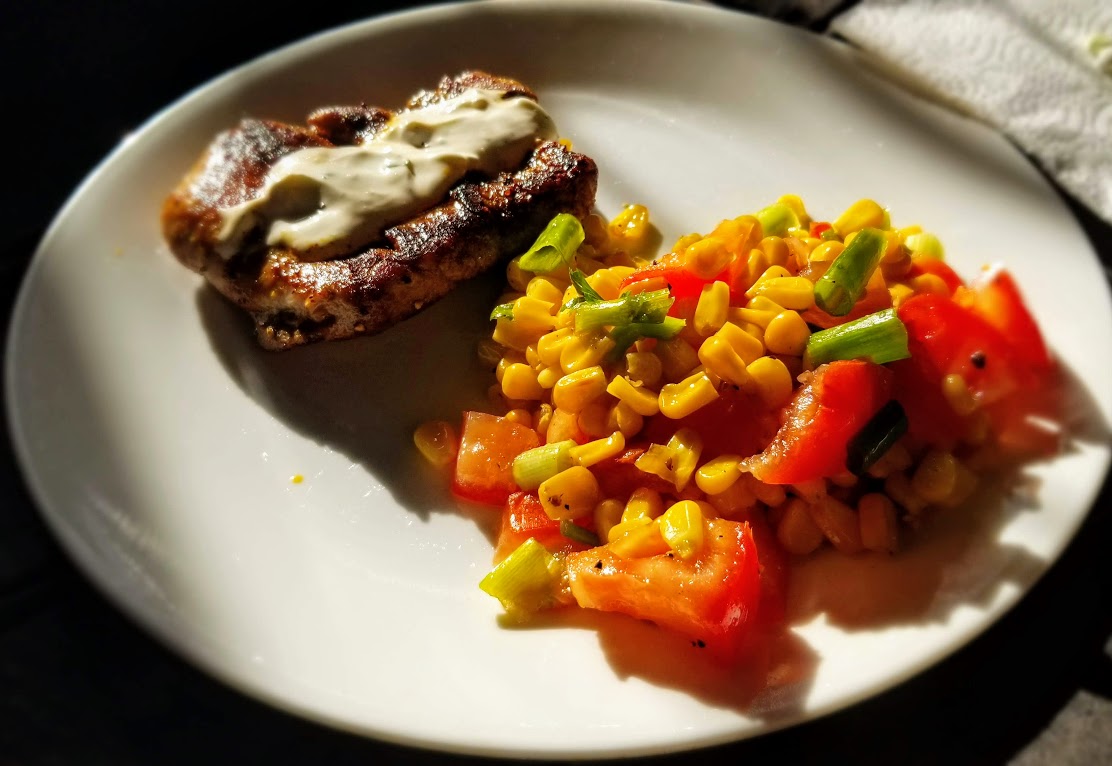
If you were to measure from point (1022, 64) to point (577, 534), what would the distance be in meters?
2.41

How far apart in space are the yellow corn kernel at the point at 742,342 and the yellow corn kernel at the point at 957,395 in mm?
503

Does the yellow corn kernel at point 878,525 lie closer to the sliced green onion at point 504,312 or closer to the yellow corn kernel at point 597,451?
the yellow corn kernel at point 597,451

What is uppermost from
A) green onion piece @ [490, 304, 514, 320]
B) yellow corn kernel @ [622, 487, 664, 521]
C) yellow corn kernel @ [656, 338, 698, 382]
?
yellow corn kernel @ [656, 338, 698, 382]

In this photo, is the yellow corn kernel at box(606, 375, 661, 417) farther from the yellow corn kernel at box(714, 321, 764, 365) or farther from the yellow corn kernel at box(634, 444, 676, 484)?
the yellow corn kernel at box(714, 321, 764, 365)

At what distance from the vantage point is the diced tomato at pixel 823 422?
2.05 meters

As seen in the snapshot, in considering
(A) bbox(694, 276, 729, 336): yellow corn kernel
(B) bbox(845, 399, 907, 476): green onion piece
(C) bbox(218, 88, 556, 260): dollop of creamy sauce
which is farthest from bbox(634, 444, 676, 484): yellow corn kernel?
(C) bbox(218, 88, 556, 260): dollop of creamy sauce

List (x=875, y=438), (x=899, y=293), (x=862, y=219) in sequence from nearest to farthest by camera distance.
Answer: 1. (x=875, y=438)
2. (x=899, y=293)
3. (x=862, y=219)

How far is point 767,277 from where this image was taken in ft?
7.66

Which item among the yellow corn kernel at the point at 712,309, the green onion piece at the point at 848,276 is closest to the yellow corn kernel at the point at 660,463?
the yellow corn kernel at the point at 712,309

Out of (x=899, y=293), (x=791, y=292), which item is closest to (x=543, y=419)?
(x=791, y=292)

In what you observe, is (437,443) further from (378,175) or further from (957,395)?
(957,395)

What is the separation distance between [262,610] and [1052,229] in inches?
100

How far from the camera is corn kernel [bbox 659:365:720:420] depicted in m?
2.15

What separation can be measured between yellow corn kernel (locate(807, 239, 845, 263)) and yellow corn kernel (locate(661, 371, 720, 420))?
41 centimetres
